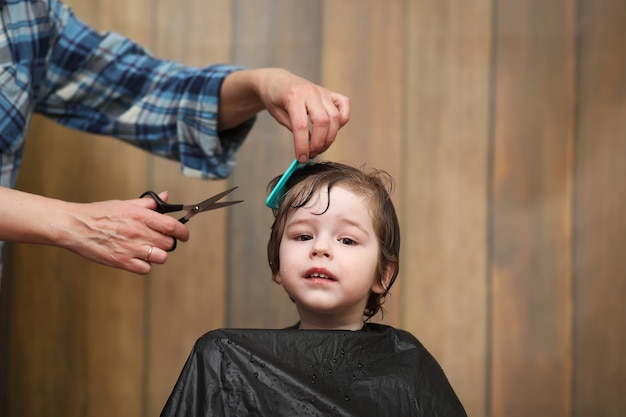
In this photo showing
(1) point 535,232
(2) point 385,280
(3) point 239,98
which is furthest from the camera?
(1) point 535,232

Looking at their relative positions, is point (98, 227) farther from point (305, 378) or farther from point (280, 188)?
point (305, 378)

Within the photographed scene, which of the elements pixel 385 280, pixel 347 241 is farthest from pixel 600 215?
pixel 347 241

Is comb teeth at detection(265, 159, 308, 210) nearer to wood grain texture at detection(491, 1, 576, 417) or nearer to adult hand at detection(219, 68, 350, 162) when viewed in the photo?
adult hand at detection(219, 68, 350, 162)

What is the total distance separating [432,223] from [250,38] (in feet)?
2.16

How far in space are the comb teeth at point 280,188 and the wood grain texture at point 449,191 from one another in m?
0.60

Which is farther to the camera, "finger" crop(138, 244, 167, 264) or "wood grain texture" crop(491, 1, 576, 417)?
"wood grain texture" crop(491, 1, 576, 417)

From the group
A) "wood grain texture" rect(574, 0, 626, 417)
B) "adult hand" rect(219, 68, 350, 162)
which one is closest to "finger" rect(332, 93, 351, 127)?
"adult hand" rect(219, 68, 350, 162)

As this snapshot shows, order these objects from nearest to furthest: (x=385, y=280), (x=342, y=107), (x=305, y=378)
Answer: (x=305, y=378) → (x=342, y=107) → (x=385, y=280)

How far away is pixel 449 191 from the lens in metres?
1.94

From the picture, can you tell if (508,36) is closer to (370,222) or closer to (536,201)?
(536,201)

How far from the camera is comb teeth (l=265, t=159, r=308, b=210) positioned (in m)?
1.34

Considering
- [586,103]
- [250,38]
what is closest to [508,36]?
[586,103]

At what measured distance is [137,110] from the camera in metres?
1.76

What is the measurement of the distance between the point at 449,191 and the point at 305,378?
0.87m
